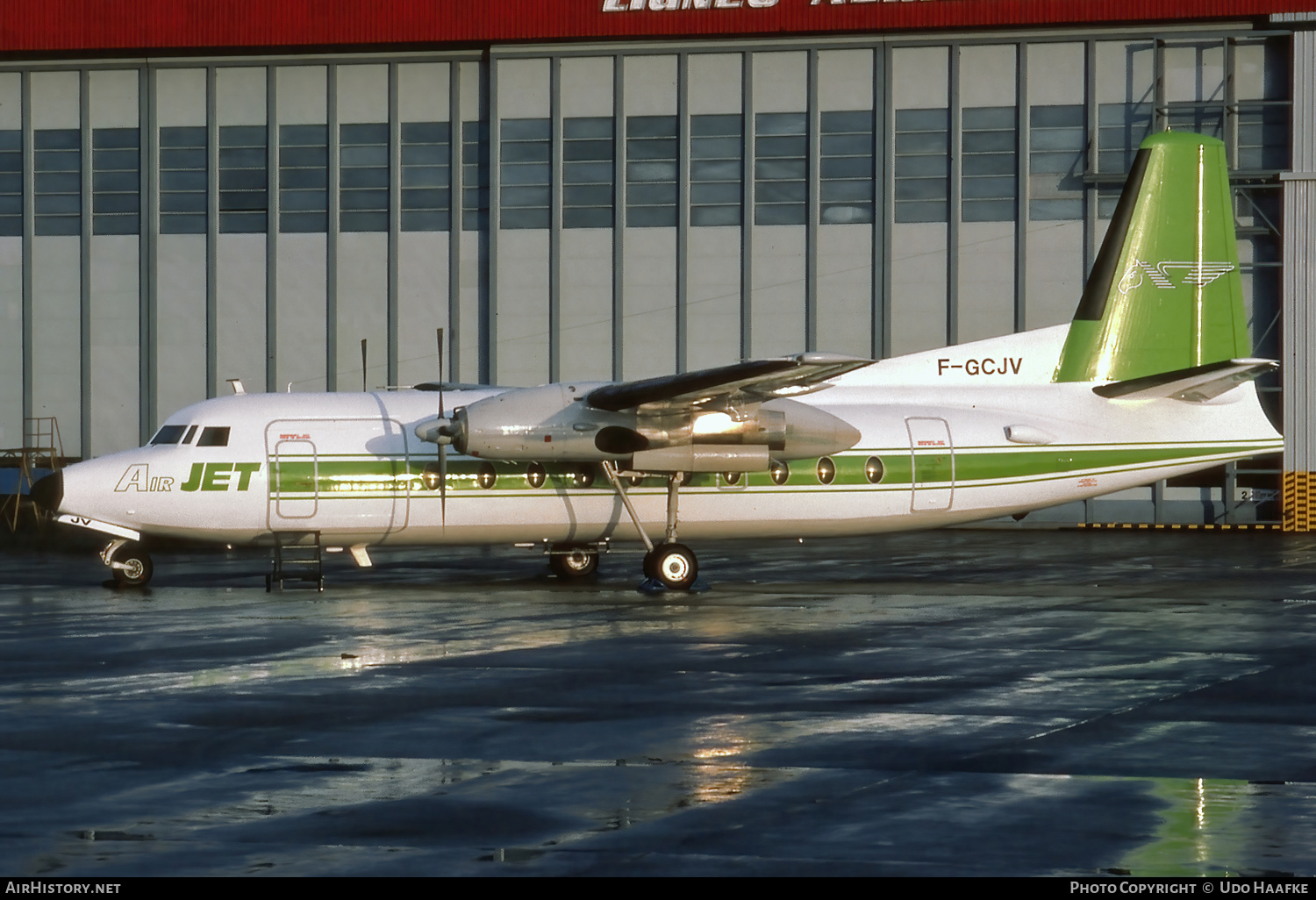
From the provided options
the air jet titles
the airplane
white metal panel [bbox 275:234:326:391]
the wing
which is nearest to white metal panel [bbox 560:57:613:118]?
white metal panel [bbox 275:234:326:391]

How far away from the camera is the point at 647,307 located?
1346 inches

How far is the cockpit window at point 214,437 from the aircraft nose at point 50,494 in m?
1.83

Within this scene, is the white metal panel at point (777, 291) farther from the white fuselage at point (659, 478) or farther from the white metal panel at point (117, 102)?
the white metal panel at point (117, 102)

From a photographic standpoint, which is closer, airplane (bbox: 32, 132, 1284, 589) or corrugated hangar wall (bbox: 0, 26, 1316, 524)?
airplane (bbox: 32, 132, 1284, 589)

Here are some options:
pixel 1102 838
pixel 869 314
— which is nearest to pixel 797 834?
pixel 1102 838

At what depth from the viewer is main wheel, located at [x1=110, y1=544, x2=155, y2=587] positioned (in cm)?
2008

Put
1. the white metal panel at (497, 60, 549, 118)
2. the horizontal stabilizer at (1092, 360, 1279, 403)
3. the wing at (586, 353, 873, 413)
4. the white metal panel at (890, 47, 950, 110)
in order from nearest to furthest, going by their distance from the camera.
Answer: the wing at (586, 353, 873, 413)
the horizontal stabilizer at (1092, 360, 1279, 403)
the white metal panel at (890, 47, 950, 110)
the white metal panel at (497, 60, 549, 118)

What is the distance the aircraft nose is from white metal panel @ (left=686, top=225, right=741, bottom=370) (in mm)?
16981

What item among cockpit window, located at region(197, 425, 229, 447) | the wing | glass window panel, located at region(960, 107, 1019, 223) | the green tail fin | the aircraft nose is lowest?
the aircraft nose

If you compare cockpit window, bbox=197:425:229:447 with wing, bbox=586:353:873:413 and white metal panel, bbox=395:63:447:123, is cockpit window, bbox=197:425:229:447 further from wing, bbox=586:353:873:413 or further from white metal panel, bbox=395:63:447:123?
white metal panel, bbox=395:63:447:123

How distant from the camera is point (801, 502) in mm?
20672

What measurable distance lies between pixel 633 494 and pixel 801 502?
92.9 inches

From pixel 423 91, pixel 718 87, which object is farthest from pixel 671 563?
pixel 423 91

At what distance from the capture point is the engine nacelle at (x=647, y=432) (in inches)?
754
